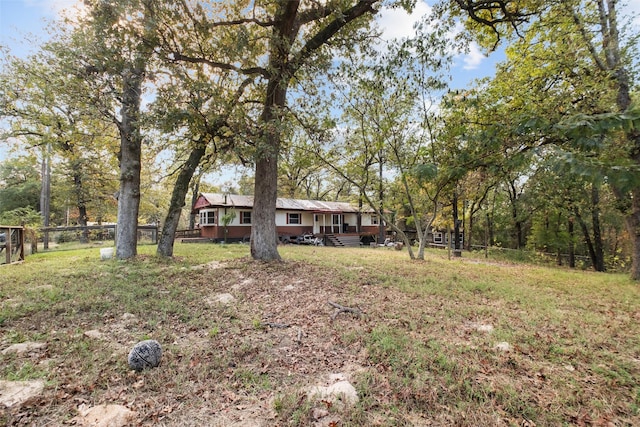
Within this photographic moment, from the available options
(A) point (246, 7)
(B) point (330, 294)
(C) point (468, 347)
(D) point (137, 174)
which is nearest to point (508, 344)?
(C) point (468, 347)

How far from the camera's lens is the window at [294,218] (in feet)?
69.1

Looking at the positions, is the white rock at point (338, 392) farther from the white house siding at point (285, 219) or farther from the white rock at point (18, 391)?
the white house siding at point (285, 219)

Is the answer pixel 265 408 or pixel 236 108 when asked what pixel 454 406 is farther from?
pixel 236 108

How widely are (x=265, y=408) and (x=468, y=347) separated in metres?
2.32

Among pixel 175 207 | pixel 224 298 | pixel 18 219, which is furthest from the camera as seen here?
pixel 18 219

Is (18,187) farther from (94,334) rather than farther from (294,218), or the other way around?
(94,334)

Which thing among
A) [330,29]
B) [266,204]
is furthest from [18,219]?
[330,29]

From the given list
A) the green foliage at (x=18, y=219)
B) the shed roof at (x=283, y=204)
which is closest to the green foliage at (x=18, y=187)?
the green foliage at (x=18, y=219)

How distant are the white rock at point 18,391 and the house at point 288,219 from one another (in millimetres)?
14990

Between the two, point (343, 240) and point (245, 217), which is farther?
point (343, 240)

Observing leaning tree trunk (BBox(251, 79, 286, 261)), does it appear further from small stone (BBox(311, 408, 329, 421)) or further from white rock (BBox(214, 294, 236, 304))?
small stone (BBox(311, 408, 329, 421))

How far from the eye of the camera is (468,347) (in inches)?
123

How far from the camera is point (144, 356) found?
270 cm

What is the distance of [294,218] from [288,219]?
1.84 ft
